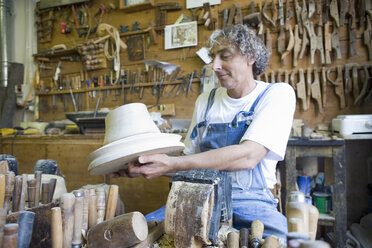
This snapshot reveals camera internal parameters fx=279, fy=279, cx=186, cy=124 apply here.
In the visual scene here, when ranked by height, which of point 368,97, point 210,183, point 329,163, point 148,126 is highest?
point 368,97

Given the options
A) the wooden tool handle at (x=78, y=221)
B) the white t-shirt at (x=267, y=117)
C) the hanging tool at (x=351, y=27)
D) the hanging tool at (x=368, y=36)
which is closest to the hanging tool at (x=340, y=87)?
the hanging tool at (x=351, y=27)

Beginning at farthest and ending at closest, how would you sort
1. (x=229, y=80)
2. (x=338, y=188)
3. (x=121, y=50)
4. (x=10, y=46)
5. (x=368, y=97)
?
(x=10, y=46) < (x=121, y=50) < (x=368, y=97) < (x=338, y=188) < (x=229, y=80)

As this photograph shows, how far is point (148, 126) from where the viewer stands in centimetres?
139

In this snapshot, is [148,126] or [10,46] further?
[10,46]

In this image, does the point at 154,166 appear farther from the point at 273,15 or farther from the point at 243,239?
the point at 273,15

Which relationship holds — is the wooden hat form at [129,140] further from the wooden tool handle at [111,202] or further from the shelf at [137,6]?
the shelf at [137,6]

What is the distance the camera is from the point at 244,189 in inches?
67.7

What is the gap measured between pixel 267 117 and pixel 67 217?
3.92ft

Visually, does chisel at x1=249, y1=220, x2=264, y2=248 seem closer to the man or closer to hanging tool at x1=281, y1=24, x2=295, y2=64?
the man

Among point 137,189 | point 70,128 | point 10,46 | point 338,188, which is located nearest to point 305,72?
point 338,188

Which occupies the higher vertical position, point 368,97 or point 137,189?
point 368,97

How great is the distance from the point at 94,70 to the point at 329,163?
3.84 meters

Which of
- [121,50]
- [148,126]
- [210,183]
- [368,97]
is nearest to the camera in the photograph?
[210,183]

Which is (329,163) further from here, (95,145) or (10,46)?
(10,46)
